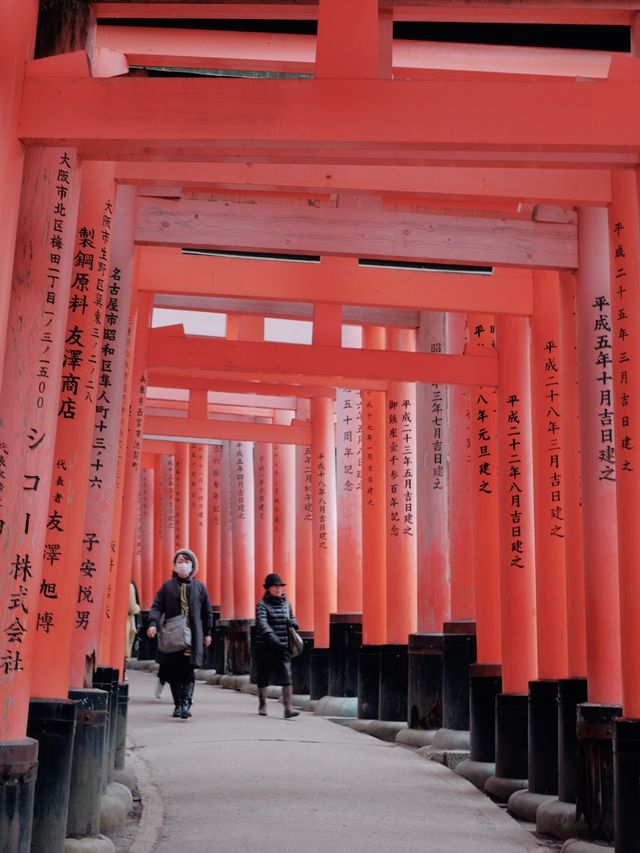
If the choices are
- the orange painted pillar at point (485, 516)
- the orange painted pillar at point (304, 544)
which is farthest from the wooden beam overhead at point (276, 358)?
the orange painted pillar at point (304, 544)

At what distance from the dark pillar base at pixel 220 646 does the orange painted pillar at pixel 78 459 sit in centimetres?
1251

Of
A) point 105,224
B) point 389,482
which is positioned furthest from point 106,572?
point 389,482

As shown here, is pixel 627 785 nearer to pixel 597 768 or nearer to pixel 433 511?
pixel 597 768

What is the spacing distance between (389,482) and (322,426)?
10.2 feet

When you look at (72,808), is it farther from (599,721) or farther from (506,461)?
(506,461)

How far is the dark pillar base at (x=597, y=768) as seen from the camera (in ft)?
21.0

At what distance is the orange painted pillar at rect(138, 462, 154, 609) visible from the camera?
84.5 feet

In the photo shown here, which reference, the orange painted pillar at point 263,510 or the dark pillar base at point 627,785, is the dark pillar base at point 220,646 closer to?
the orange painted pillar at point 263,510

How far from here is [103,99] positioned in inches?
196

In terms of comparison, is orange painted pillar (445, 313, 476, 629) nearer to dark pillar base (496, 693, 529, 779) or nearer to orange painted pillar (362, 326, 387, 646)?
orange painted pillar (362, 326, 387, 646)

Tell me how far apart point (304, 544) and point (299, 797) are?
9.12 metres

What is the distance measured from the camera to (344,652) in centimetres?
1389

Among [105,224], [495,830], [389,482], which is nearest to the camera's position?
[105,224]

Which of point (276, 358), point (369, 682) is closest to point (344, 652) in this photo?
point (369, 682)
